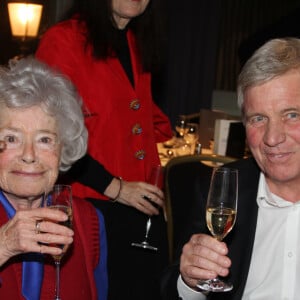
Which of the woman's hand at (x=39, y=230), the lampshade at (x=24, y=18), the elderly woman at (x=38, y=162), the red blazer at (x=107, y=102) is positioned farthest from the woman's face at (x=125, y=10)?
the lampshade at (x=24, y=18)

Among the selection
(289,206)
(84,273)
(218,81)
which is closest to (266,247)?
(289,206)

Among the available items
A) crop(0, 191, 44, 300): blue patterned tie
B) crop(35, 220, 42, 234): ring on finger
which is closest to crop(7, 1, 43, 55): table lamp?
crop(0, 191, 44, 300): blue patterned tie

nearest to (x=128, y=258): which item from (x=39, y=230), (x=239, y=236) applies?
(x=239, y=236)

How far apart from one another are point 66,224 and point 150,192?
110cm

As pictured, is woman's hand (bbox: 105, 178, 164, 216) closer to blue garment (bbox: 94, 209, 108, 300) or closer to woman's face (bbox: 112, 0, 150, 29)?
blue garment (bbox: 94, 209, 108, 300)

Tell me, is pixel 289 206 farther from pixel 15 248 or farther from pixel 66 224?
pixel 15 248

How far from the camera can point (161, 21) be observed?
3.09 metres

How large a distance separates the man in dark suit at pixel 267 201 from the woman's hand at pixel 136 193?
59 centimetres

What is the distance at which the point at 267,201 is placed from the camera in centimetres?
207

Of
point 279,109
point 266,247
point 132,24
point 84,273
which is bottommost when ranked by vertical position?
point 84,273

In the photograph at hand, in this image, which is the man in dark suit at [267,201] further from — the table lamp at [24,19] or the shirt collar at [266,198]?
the table lamp at [24,19]

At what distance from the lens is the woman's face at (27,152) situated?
195 centimetres

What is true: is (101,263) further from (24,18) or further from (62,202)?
(24,18)

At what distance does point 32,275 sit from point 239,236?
2.30 feet
